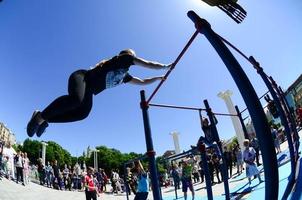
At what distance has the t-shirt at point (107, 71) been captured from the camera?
3.68 metres

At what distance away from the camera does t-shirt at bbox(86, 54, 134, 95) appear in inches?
145

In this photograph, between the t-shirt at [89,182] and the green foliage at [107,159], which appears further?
the green foliage at [107,159]

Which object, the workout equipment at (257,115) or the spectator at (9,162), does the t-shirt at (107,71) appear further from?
the spectator at (9,162)

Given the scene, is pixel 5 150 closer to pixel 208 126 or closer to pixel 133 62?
pixel 208 126

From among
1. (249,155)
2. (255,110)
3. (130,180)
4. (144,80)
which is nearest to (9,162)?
(130,180)

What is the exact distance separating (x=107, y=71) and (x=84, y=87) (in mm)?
361

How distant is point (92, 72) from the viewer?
12.2 feet

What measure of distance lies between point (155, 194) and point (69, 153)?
6612 cm

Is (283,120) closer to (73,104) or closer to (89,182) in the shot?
(73,104)

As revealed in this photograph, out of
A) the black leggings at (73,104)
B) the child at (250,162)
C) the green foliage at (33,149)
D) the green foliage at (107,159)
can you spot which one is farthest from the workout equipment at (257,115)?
the green foliage at (107,159)

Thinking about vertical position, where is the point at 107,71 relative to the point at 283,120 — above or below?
above

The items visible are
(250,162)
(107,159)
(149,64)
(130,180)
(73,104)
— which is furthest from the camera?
(107,159)

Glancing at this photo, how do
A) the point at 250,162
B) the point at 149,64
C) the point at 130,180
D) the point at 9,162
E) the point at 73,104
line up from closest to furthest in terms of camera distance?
the point at 73,104
the point at 149,64
the point at 250,162
the point at 130,180
the point at 9,162

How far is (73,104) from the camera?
3377 millimetres
